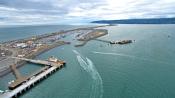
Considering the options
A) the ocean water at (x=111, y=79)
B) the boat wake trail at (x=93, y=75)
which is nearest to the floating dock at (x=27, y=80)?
the ocean water at (x=111, y=79)

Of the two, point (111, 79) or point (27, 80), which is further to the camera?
point (27, 80)

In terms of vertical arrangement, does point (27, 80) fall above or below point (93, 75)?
below

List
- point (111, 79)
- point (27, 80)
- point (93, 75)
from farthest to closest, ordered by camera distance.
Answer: point (93, 75)
point (27, 80)
point (111, 79)

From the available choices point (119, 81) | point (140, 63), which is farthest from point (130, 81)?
point (140, 63)

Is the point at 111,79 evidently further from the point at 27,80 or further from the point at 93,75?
the point at 27,80

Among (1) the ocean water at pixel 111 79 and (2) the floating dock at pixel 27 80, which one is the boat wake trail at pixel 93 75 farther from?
(2) the floating dock at pixel 27 80

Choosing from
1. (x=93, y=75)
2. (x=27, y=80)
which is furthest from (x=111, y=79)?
(x=27, y=80)

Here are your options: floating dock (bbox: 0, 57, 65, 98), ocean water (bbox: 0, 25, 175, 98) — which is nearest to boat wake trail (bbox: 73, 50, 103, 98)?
ocean water (bbox: 0, 25, 175, 98)

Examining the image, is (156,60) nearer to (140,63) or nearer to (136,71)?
(140,63)
